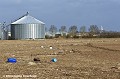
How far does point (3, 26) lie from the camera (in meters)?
111

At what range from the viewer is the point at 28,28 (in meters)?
92.4

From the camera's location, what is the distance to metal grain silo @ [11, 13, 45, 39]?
92125mm

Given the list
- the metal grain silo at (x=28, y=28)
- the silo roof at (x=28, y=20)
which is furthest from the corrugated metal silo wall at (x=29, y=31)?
the silo roof at (x=28, y=20)

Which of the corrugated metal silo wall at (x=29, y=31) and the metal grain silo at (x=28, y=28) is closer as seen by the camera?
the corrugated metal silo wall at (x=29, y=31)

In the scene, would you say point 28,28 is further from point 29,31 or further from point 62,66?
point 62,66

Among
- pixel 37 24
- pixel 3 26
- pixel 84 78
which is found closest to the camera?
pixel 84 78

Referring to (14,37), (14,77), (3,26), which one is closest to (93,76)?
(14,77)

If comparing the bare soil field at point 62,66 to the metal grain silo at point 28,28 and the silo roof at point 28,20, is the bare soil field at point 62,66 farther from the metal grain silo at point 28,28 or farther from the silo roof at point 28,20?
the silo roof at point 28,20

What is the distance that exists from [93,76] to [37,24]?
7875 cm

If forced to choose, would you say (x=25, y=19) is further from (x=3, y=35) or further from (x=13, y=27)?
(x=3, y=35)

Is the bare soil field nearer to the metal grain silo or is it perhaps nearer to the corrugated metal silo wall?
the corrugated metal silo wall

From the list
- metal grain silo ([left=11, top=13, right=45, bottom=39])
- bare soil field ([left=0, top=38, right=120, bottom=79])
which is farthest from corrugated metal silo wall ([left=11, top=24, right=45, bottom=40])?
bare soil field ([left=0, top=38, right=120, bottom=79])

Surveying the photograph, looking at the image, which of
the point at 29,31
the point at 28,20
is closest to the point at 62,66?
the point at 29,31

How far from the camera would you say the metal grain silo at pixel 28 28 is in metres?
92.1
